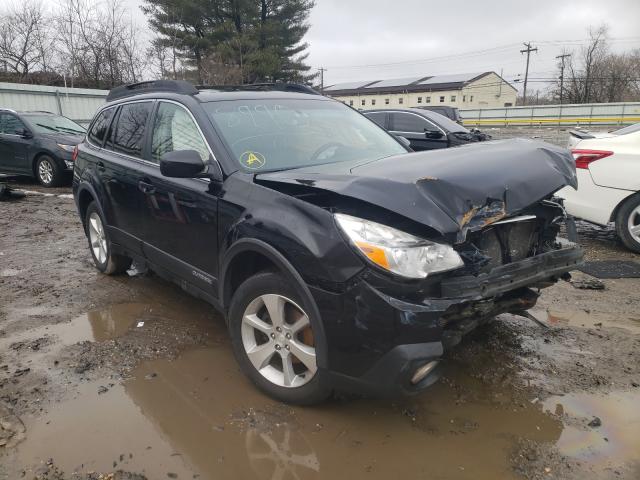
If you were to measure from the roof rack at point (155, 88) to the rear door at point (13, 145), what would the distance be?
750cm

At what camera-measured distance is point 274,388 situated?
9.14ft

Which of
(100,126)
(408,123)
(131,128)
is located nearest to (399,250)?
(131,128)

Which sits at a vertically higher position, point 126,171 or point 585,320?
point 126,171

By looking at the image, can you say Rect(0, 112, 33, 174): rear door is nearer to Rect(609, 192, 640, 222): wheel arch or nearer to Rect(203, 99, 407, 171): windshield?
Rect(203, 99, 407, 171): windshield

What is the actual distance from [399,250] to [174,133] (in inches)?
86.4

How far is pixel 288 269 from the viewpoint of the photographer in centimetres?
251

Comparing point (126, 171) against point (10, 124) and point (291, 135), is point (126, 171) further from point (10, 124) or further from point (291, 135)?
point (10, 124)

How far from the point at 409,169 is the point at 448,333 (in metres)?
0.86

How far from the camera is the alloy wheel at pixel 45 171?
431 inches

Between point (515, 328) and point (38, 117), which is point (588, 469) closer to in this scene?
point (515, 328)

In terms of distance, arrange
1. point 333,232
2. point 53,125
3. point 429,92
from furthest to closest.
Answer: point 429,92
point 53,125
point 333,232

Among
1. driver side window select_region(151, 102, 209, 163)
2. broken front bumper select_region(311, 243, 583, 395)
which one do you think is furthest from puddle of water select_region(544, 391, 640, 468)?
driver side window select_region(151, 102, 209, 163)

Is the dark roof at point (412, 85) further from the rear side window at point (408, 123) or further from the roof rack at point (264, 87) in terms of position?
the roof rack at point (264, 87)

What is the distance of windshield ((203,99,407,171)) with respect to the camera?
3213 millimetres
